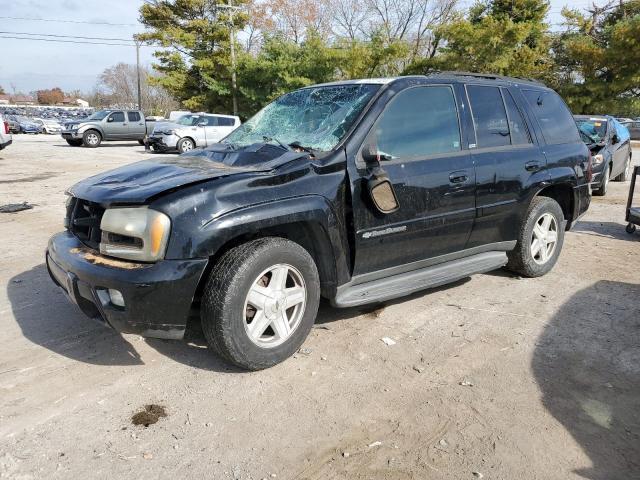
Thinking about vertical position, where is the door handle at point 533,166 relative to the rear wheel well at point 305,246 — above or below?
above

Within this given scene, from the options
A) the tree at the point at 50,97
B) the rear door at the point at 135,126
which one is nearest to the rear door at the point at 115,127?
the rear door at the point at 135,126

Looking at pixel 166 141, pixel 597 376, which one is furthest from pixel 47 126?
pixel 597 376

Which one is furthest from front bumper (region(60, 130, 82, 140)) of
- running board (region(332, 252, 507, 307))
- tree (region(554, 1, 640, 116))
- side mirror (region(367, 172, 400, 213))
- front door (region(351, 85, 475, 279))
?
tree (region(554, 1, 640, 116))

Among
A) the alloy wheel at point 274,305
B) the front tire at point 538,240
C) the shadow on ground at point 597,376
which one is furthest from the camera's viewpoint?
the front tire at point 538,240

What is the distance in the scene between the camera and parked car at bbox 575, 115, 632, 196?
10.1 meters

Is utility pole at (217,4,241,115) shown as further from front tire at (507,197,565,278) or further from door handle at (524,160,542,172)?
door handle at (524,160,542,172)

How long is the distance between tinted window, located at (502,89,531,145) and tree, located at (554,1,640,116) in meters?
26.4

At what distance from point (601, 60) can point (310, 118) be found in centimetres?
2913

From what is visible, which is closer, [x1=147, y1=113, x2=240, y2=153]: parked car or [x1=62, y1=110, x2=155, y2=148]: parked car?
[x1=147, y1=113, x2=240, y2=153]: parked car

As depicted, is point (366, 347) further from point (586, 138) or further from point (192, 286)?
point (586, 138)

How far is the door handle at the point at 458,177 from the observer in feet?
13.1

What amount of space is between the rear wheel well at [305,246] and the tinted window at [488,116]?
1716 millimetres

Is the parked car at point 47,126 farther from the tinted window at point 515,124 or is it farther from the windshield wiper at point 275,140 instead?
the tinted window at point 515,124

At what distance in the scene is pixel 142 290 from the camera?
112 inches
